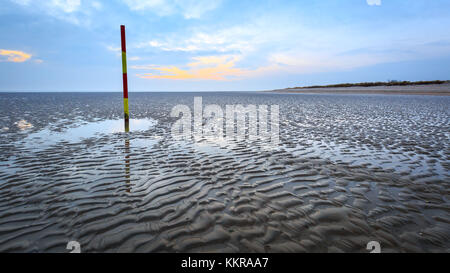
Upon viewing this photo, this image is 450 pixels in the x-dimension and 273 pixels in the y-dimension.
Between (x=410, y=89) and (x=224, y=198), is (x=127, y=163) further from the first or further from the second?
(x=410, y=89)

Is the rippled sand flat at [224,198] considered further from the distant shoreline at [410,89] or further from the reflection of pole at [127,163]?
the distant shoreline at [410,89]

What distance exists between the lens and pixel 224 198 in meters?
5.09

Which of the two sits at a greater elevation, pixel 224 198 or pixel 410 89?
pixel 410 89

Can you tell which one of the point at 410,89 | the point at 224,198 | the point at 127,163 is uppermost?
the point at 410,89

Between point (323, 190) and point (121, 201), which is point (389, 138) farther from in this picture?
point (121, 201)

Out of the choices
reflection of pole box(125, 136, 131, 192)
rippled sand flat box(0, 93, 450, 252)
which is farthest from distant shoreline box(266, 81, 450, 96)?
reflection of pole box(125, 136, 131, 192)

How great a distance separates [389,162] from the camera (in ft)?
24.7

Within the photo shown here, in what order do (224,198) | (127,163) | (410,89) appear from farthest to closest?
(410,89) → (127,163) → (224,198)

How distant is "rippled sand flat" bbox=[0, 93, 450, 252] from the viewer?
11.8 ft

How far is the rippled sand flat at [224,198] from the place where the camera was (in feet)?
11.8

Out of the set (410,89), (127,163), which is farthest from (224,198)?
(410,89)

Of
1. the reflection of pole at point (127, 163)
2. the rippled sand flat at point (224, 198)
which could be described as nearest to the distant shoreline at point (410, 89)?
the rippled sand flat at point (224, 198)

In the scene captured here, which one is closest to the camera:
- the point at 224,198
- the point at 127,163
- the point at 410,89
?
the point at 224,198
